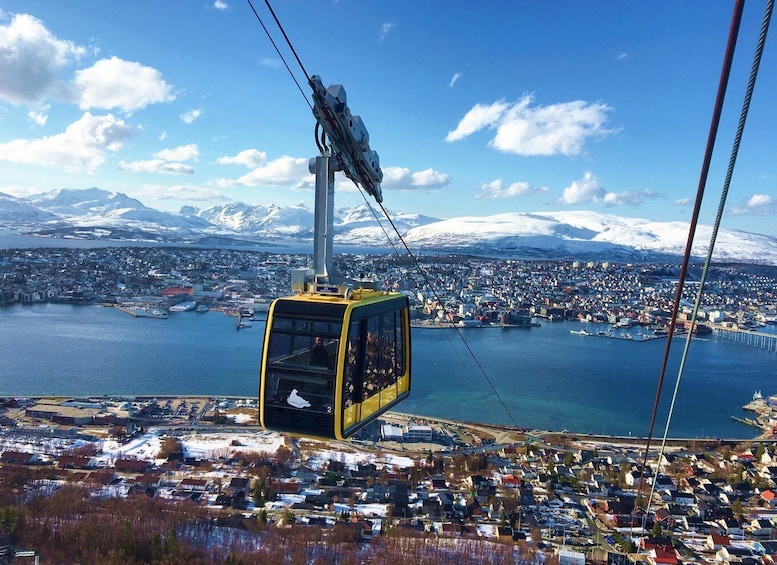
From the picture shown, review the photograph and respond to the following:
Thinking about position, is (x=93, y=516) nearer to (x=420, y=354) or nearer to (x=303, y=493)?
(x=303, y=493)

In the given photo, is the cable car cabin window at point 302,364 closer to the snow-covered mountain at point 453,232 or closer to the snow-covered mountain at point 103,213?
the snow-covered mountain at point 453,232

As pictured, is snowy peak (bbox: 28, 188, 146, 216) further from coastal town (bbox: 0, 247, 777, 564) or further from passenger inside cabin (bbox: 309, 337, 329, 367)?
passenger inside cabin (bbox: 309, 337, 329, 367)

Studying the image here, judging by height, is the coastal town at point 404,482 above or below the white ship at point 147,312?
above

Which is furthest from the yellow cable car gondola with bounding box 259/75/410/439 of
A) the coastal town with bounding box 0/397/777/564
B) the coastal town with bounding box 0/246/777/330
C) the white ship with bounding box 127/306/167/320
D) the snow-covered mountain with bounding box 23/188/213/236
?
the snow-covered mountain with bounding box 23/188/213/236

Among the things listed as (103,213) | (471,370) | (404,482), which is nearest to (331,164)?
(404,482)

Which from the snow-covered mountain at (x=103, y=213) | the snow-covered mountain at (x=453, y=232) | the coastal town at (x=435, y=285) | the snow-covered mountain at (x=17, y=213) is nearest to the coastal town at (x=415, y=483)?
the coastal town at (x=435, y=285)

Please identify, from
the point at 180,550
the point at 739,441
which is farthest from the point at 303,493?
the point at 739,441

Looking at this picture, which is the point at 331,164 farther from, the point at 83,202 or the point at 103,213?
the point at 83,202
